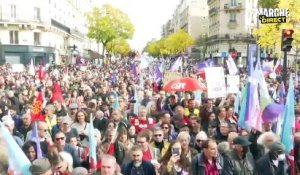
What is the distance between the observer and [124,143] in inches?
310

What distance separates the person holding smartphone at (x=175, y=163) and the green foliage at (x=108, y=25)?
70310 millimetres

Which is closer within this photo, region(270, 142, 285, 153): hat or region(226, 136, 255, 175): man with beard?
region(270, 142, 285, 153): hat

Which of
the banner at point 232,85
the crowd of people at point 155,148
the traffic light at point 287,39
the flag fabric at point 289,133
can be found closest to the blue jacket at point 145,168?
the crowd of people at point 155,148

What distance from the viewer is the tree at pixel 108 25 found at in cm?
7694

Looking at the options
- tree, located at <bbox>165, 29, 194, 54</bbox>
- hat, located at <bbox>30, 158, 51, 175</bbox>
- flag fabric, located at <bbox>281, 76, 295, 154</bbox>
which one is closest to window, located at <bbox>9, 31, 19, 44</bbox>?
flag fabric, located at <bbox>281, 76, 295, 154</bbox>

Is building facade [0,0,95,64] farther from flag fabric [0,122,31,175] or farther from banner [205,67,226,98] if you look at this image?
flag fabric [0,122,31,175]

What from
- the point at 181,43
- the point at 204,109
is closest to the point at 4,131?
the point at 204,109

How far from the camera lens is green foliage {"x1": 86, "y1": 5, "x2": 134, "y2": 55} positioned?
76938 millimetres

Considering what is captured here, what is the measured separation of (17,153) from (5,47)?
4818 centimetres

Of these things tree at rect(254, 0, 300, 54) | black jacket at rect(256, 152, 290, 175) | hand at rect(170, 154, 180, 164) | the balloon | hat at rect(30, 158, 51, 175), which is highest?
tree at rect(254, 0, 300, 54)

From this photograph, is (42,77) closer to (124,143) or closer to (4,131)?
(124,143)

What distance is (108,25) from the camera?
7719cm

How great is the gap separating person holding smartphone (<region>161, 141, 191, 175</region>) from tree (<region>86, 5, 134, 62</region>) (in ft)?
231

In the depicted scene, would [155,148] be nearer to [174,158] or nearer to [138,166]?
[174,158]
